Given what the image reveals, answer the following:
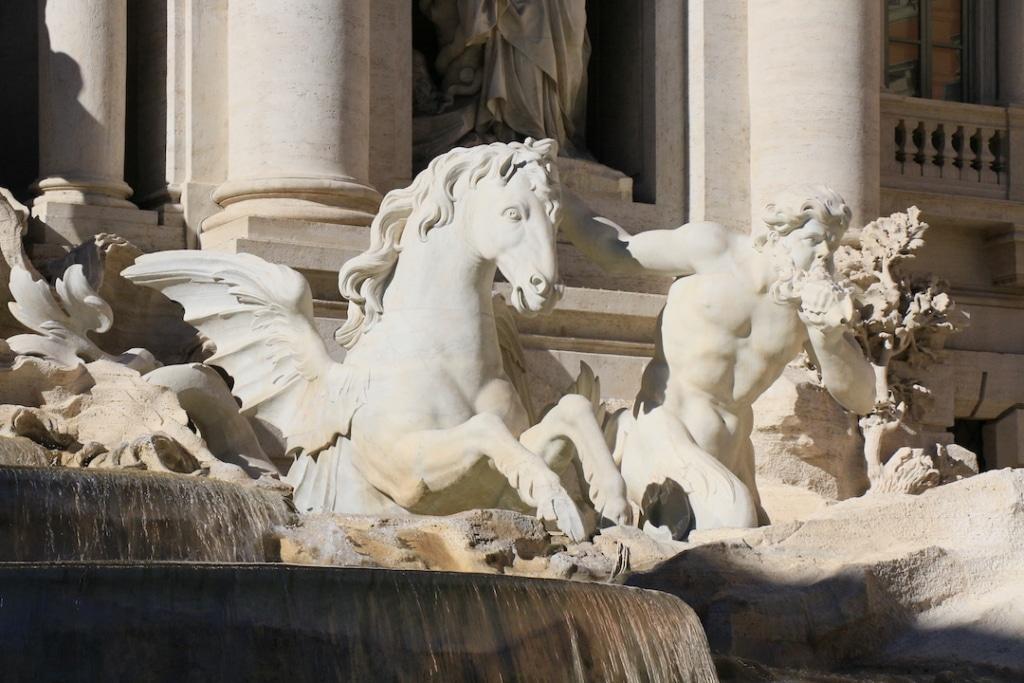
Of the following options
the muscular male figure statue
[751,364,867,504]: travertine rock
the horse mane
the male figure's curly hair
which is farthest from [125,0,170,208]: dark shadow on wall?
the male figure's curly hair

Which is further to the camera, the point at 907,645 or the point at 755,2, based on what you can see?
the point at 755,2

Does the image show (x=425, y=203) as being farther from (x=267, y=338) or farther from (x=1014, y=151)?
(x=1014, y=151)

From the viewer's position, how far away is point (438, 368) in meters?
9.15

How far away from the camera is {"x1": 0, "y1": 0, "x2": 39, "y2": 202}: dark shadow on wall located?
45.7ft

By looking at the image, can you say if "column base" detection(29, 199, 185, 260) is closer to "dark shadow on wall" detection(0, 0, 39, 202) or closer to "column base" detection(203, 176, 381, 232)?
"column base" detection(203, 176, 381, 232)

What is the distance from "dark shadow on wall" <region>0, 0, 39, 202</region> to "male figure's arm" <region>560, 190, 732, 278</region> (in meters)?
5.14

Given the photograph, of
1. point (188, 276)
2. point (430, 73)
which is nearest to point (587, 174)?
point (430, 73)

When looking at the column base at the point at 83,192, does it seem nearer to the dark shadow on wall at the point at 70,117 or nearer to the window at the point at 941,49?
the dark shadow on wall at the point at 70,117

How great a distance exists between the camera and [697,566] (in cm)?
808

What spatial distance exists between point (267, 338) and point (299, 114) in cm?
267

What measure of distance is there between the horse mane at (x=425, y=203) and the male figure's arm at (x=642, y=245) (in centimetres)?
39

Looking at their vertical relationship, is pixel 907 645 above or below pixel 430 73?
below

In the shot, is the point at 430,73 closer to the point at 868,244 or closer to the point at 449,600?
the point at 868,244

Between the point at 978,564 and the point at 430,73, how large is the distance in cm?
649
